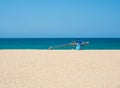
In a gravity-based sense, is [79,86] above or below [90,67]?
below

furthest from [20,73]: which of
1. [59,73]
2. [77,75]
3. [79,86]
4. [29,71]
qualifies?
[79,86]

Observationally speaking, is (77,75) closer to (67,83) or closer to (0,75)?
(67,83)

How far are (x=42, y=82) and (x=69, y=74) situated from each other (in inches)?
57.2

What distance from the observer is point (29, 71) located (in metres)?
9.28

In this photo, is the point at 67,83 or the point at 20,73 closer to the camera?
the point at 67,83

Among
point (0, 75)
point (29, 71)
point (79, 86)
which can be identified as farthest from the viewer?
point (29, 71)

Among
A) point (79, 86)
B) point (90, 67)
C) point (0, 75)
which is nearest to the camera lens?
point (79, 86)

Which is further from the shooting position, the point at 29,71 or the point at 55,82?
the point at 29,71

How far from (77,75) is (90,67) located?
1.74 meters

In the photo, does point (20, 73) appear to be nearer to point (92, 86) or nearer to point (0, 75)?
point (0, 75)

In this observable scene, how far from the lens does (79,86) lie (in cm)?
711

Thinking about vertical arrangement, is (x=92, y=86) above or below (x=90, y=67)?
below

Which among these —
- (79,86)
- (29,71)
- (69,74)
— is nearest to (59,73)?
(69,74)

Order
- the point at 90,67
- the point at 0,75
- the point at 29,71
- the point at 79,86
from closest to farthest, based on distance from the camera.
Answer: the point at 79,86 → the point at 0,75 → the point at 29,71 → the point at 90,67
